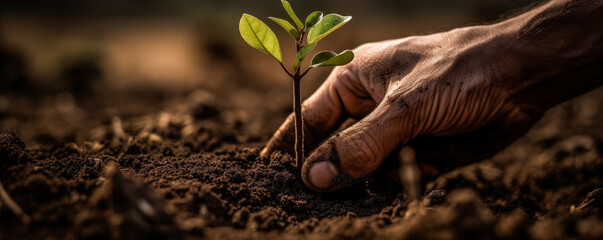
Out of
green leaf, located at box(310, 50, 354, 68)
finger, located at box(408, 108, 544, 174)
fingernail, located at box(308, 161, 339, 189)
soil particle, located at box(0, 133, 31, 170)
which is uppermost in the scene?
green leaf, located at box(310, 50, 354, 68)

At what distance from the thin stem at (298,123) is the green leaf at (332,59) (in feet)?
0.33

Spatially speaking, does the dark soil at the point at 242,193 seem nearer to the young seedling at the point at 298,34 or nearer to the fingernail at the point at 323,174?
the fingernail at the point at 323,174

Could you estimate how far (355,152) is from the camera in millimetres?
1586

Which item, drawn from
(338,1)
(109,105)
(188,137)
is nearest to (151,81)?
(109,105)

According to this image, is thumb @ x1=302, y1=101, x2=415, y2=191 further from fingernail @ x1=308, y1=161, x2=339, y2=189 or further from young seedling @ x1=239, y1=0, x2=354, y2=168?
young seedling @ x1=239, y1=0, x2=354, y2=168

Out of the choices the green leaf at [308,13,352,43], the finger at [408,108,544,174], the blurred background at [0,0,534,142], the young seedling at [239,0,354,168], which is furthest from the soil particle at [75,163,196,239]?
the blurred background at [0,0,534,142]

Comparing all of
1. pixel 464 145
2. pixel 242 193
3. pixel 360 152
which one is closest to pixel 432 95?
pixel 360 152

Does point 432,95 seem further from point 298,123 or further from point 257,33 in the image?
point 257,33

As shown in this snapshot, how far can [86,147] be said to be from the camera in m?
2.06

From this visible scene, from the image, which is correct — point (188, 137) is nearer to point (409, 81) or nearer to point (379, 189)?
point (379, 189)

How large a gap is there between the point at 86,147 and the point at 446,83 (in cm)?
174

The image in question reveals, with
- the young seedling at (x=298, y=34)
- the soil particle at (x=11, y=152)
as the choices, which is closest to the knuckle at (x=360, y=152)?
the young seedling at (x=298, y=34)

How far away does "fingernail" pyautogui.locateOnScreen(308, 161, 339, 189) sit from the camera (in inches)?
62.4

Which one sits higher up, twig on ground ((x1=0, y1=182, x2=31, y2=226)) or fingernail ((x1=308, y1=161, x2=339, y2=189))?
twig on ground ((x1=0, y1=182, x2=31, y2=226))
